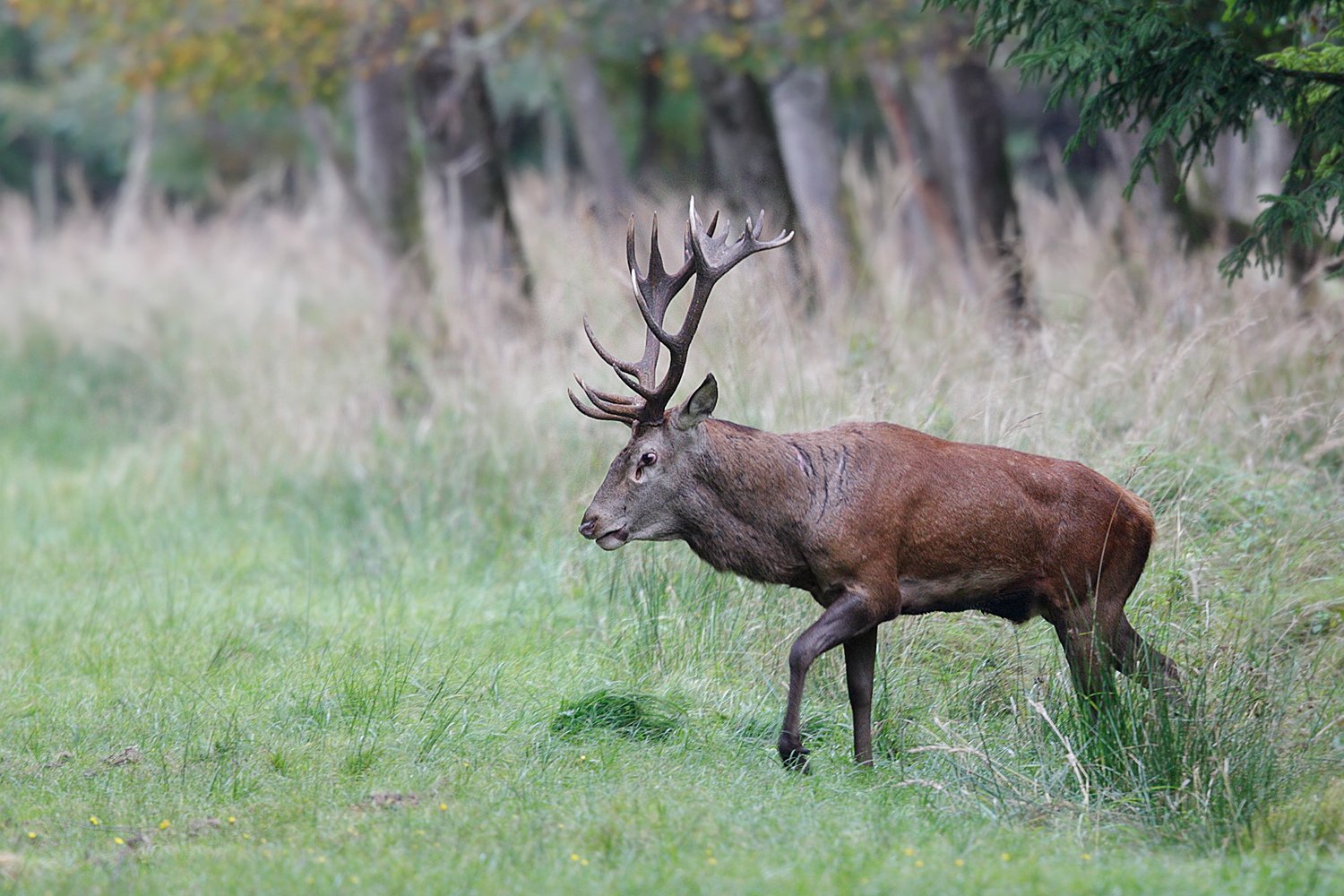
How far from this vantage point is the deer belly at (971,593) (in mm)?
5824

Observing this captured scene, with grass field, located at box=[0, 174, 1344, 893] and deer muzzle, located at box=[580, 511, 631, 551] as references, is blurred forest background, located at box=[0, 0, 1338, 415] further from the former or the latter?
deer muzzle, located at box=[580, 511, 631, 551]

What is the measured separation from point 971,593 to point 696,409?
1.28m

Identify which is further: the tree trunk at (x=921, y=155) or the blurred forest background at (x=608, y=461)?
the tree trunk at (x=921, y=155)

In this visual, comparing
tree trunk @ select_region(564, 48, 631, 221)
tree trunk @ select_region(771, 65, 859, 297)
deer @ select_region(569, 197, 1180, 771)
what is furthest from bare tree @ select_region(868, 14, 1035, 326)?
deer @ select_region(569, 197, 1180, 771)

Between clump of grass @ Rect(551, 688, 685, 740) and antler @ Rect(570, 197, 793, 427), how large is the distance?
3.87 ft

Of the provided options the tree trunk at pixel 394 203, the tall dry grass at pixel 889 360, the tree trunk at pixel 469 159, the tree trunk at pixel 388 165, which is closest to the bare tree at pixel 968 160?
the tall dry grass at pixel 889 360

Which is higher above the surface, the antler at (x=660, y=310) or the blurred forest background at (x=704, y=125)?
the blurred forest background at (x=704, y=125)

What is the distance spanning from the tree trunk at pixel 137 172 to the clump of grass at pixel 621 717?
40.4 feet

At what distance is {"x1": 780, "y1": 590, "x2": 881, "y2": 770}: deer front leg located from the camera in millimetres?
5586

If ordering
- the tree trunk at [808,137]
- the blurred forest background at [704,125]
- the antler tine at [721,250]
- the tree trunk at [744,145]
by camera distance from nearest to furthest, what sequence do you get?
the antler tine at [721,250], the tree trunk at [744,145], the blurred forest background at [704,125], the tree trunk at [808,137]

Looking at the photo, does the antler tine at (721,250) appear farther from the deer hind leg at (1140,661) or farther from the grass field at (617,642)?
the deer hind leg at (1140,661)

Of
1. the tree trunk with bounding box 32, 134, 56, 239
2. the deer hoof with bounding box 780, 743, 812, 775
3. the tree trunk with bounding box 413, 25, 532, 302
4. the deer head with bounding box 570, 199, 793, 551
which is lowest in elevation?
the deer hoof with bounding box 780, 743, 812, 775

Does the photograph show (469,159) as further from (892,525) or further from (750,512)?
(892,525)

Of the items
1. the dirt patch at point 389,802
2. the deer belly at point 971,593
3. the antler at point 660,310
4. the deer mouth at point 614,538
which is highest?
the antler at point 660,310
